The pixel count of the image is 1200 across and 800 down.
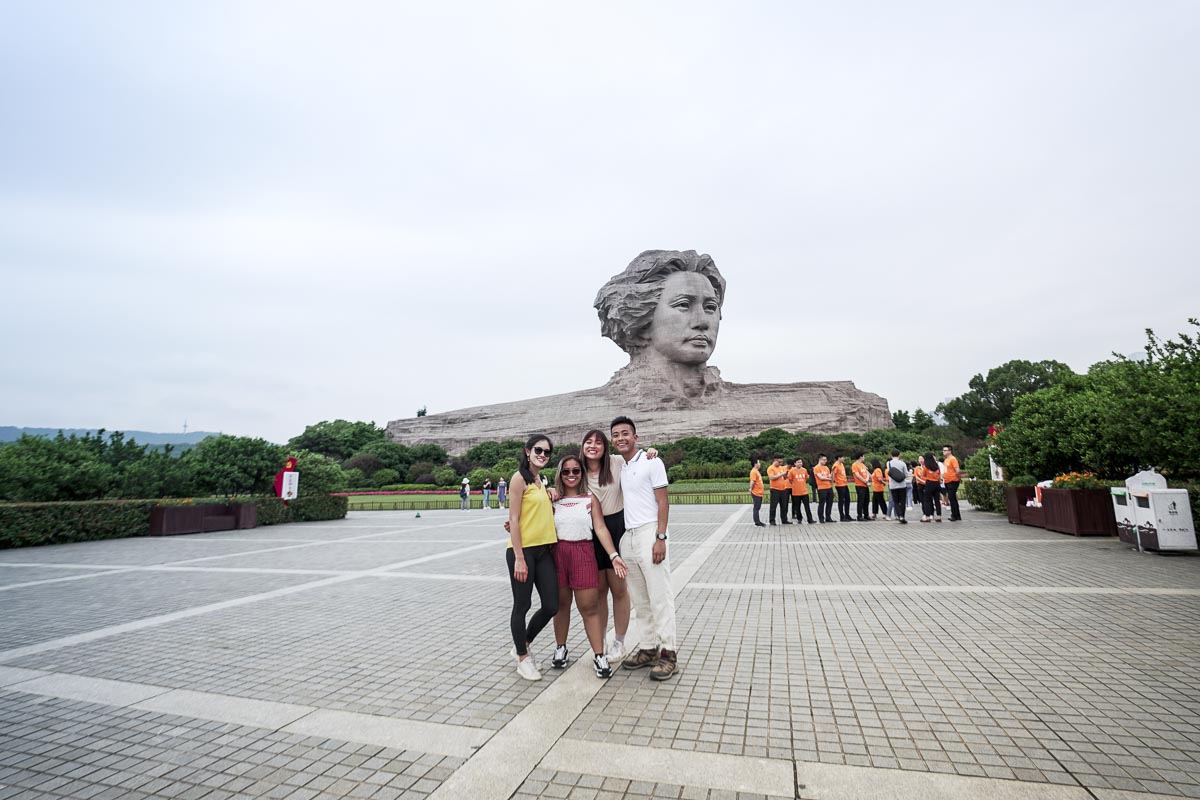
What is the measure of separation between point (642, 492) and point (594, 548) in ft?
1.65

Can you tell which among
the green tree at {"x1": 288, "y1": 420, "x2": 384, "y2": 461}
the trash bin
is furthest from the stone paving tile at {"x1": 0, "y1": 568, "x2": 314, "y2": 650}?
the green tree at {"x1": 288, "y1": 420, "x2": 384, "y2": 461}

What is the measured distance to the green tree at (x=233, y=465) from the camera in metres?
18.2

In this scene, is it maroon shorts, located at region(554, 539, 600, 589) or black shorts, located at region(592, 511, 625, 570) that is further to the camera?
black shorts, located at region(592, 511, 625, 570)

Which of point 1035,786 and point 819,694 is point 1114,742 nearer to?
point 1035,786

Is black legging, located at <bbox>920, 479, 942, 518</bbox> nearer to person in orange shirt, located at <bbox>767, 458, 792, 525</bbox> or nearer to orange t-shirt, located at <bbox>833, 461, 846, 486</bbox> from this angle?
orange t-shirt, located at <bbox>833, 461, 846, 486</bbox>

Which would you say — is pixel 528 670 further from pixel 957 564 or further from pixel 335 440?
pixel 335 440

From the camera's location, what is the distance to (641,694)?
3527 mm

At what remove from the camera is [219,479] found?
18219mm

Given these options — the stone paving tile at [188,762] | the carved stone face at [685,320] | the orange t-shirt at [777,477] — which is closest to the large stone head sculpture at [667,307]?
the carved stone face at [685,320]

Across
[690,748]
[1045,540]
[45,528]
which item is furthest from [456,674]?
[45,528]

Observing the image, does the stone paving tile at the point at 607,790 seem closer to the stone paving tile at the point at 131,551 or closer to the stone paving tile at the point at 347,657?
the stone paving tile at the point at 347,657

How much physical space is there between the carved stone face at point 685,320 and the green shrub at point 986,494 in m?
26.7

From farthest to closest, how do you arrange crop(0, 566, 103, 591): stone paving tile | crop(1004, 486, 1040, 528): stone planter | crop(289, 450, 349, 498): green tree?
crop(289, 450, 349, 498): green tree < crop(1004, 486, 1040, 528): stone planter < crop(0, 566, 103, 591): stone paving tile

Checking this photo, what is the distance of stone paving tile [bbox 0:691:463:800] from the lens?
2602 millimetres
